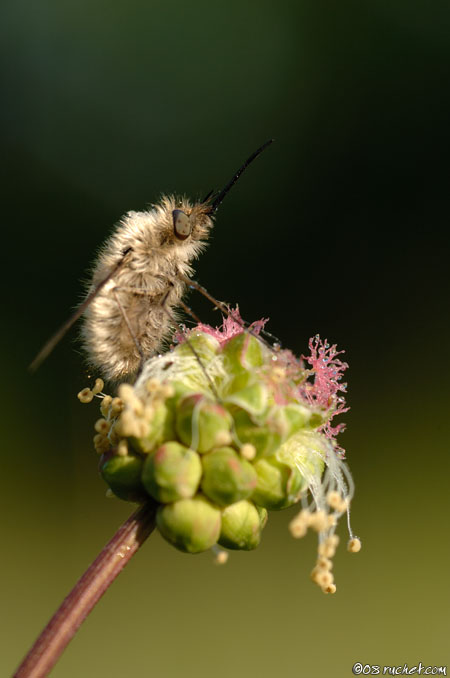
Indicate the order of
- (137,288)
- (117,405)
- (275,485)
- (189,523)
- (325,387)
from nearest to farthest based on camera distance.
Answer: (189,523) → (275,485) → (117,405) → (325,387) → (137,288)

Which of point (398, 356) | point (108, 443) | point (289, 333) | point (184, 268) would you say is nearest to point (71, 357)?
point (289, 333)

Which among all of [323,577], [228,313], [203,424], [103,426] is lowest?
[103,426]

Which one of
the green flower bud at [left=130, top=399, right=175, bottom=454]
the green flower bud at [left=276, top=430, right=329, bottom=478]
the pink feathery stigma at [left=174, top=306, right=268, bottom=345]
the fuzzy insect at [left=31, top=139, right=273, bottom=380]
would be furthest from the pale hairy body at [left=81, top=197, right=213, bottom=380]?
the green flower bud at [left=276, top=430, right=329, bottom=478]

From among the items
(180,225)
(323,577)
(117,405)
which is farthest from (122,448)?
(180,225)

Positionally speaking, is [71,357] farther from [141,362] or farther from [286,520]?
[141,362]

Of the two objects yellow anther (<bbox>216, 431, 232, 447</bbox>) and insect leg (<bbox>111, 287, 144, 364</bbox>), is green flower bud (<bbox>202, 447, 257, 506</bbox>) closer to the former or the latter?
yellow anther (<bbox>216, 431, 232, 447</bbox>)

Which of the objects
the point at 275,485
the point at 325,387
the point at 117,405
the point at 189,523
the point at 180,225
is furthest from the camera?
the point at 180,225

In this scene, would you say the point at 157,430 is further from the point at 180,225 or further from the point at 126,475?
the point at 180,225

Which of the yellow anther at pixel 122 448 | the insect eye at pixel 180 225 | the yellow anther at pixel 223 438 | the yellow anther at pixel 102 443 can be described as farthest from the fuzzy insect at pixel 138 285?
the yellow anther at pixel 223 438
